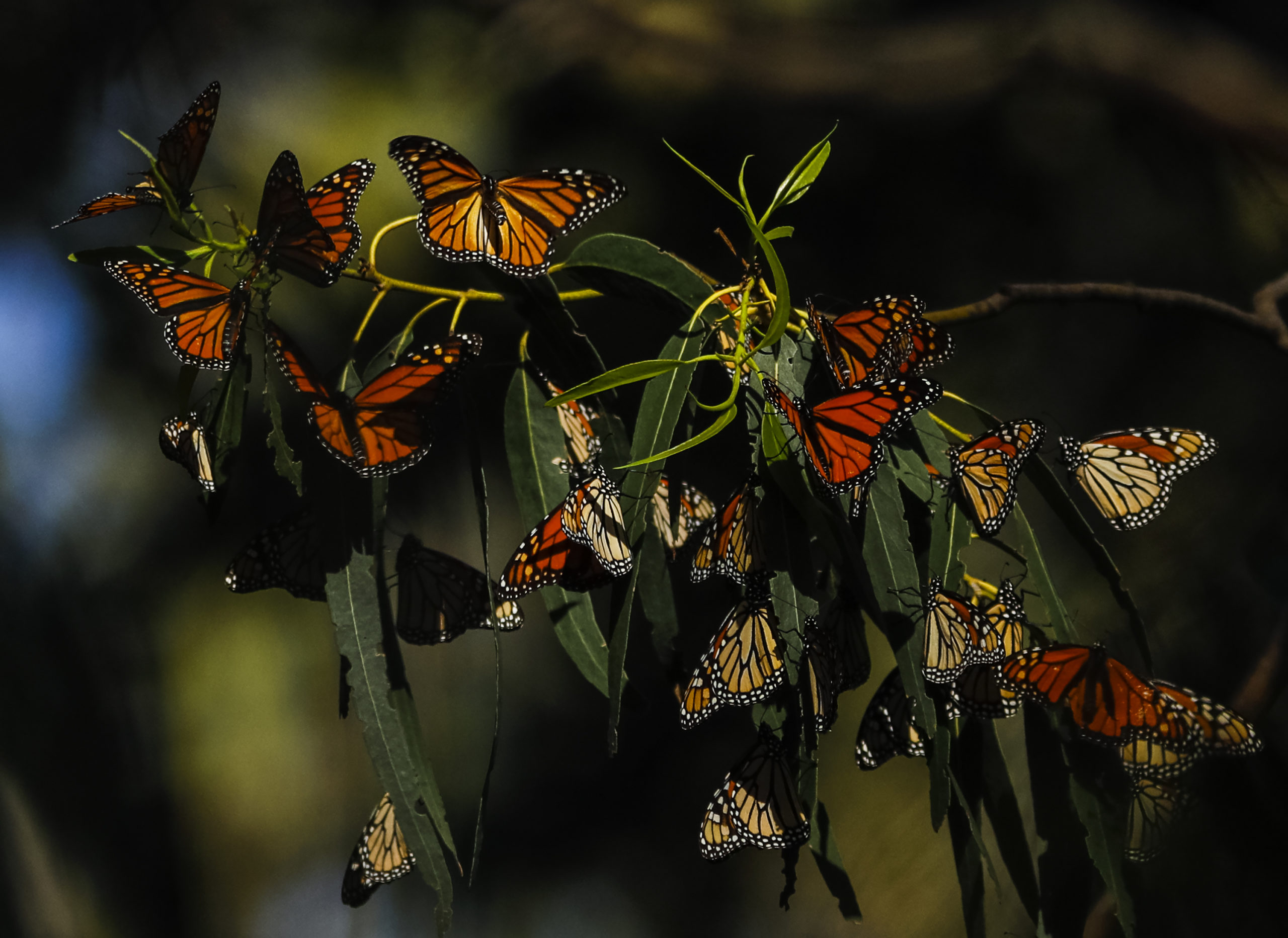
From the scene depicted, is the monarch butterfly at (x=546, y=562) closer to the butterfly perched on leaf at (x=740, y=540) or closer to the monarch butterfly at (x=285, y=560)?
the butterfly perched on leaf at (x=740, y=540)

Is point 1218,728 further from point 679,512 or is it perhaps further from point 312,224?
point 312,224

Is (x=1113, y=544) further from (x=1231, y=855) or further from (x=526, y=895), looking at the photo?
(x=526, y=895)

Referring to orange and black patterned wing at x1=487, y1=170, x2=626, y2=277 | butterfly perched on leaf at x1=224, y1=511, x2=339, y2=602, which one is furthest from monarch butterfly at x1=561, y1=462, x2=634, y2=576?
butterfly perched on leaf at x1=224, y1=511, x2=339, y2=602

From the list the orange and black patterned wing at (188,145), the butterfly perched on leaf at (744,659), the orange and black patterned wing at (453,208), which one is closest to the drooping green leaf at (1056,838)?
the butterfly perched on leaf at (744,659)

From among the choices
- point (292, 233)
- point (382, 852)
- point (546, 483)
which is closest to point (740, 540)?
point (546, 483)

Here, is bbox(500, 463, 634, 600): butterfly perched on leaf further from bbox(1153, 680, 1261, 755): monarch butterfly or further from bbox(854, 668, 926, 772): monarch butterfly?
bbox(1153, 680, 1261, 755): monarch butterfly
